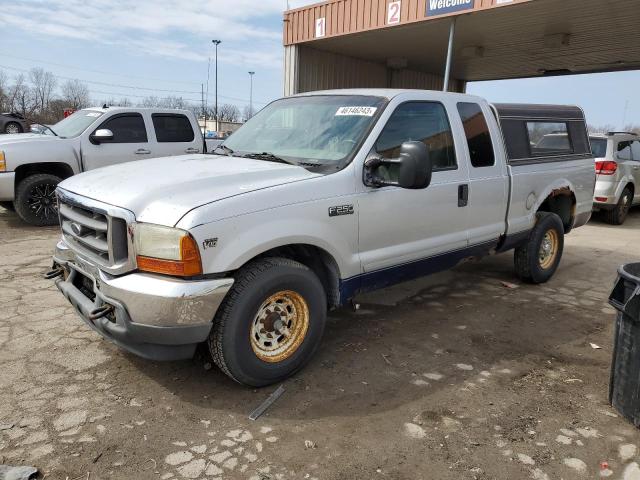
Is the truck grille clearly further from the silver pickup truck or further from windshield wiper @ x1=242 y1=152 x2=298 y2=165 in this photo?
the silver pickup truck

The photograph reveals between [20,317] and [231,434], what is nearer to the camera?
→ [231,434]

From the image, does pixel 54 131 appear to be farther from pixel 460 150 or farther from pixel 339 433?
pixel 339 433

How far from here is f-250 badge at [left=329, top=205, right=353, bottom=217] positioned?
3.26 metres

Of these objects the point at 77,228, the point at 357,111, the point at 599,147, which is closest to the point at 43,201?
the point at 77,228

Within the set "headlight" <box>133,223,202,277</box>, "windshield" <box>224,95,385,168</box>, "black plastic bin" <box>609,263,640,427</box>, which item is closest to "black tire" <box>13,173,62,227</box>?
"windshield" <box>224,95,385,168</box>

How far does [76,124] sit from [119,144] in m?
0.85

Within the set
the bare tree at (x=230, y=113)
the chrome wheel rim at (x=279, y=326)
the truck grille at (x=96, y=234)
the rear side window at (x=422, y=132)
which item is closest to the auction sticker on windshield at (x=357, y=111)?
the rear side window at (x=422, y=132)

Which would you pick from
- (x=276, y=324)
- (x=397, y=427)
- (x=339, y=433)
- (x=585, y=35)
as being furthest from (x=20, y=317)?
(x=585, y=35)

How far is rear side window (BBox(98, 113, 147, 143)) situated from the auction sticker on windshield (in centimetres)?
570

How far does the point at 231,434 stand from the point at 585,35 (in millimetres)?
13181

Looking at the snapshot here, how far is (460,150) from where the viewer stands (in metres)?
4.26

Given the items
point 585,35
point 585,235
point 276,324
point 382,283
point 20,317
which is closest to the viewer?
point 276,324

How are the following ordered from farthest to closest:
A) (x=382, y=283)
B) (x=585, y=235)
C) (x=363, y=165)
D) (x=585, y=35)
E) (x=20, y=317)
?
(x=585, y=35) → (x=585, y=235) → (x=20, y=317) → (x=382, y=283) → (x=363, y=165)

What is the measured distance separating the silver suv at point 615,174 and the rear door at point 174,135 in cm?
789
